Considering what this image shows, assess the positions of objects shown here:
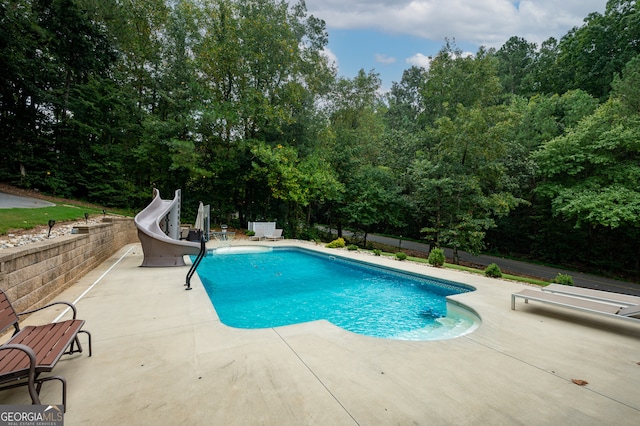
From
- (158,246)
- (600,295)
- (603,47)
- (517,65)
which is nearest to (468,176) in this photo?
(600,295)

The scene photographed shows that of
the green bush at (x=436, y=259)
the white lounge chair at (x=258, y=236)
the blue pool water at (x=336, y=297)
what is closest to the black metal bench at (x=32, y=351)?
the blue pool water at (x=336, y=297)

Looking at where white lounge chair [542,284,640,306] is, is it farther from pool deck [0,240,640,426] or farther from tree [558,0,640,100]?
tree [558,0,640,100]

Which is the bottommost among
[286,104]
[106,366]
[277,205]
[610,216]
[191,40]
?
[106,366]

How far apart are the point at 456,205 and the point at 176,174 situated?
15999 millimetres

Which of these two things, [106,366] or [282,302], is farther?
[282,302]

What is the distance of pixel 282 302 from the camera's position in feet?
19.1

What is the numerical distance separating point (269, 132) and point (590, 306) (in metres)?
15.5

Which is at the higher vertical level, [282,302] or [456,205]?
[456,205]

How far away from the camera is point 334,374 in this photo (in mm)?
2494

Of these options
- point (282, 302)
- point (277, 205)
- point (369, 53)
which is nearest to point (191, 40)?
point (277, 205)

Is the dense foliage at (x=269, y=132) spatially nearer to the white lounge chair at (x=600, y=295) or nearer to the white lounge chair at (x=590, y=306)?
the white lounge chair at (x=600, y=295)

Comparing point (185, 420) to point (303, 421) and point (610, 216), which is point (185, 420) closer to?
point (303, 421)

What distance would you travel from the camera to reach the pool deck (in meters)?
1.99

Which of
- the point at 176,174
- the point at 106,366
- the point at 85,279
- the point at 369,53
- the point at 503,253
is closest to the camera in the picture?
the point at 106,366
